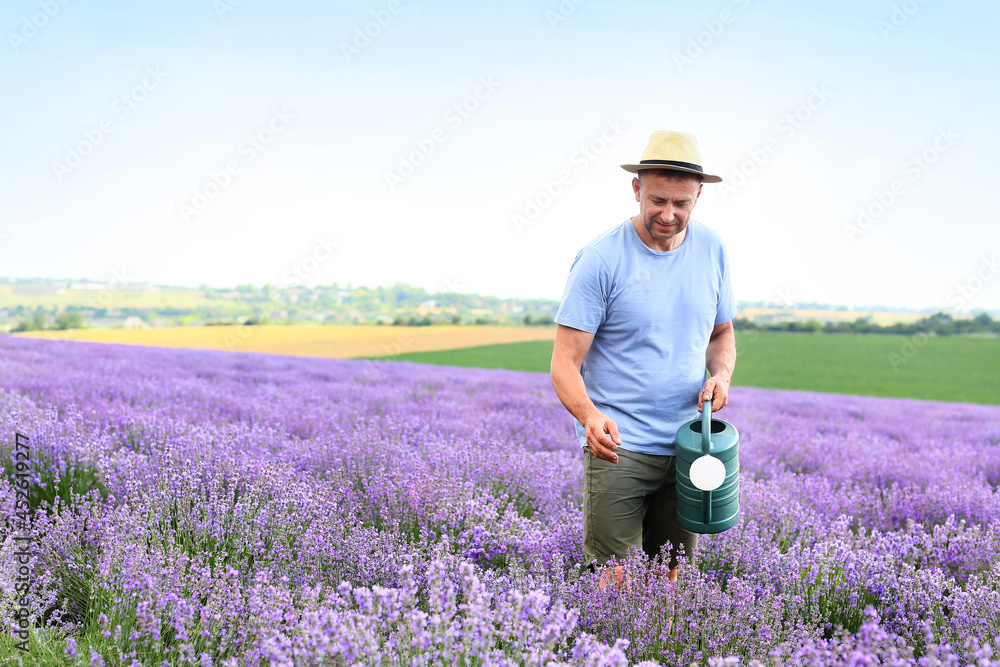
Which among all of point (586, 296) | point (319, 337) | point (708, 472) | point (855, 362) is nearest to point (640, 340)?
point (586, 296)

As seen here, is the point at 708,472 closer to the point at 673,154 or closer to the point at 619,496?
the point at 619,496

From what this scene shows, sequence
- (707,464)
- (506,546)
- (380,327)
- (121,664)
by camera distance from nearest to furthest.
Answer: (121,664) → (707,464) → (506,546) → (380,327)

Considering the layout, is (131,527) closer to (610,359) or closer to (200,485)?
(200,485)

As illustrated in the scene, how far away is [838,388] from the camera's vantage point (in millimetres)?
18391

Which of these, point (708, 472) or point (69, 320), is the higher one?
point (708, 472)

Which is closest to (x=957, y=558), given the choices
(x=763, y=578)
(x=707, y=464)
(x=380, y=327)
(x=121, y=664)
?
(x=763, y=578)

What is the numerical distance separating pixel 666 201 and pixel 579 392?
29.4 inches

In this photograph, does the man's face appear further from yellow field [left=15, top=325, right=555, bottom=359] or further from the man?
yellow field [left=15, top=325, right=555, bottom=359]

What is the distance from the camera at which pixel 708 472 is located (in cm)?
200

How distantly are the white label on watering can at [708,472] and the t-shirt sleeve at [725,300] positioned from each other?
730 millimetres

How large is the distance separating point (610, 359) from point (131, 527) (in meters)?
1.87

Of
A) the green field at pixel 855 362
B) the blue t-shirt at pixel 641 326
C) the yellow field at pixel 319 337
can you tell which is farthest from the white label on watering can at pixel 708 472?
the green field at pixel 855 362

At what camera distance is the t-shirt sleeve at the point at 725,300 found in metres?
2.42

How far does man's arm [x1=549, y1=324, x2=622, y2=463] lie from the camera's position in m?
1.96
